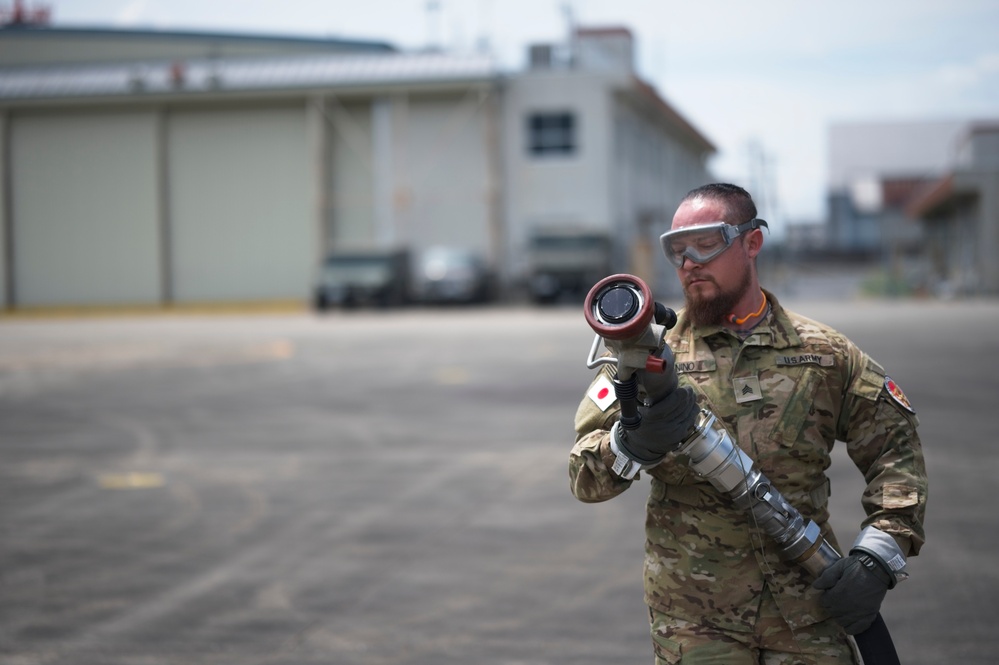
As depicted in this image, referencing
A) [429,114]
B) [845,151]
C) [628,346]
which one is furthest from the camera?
[845,151]

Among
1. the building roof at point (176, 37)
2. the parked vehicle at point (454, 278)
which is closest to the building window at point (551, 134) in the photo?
the parked vehicle at point (454, 278)

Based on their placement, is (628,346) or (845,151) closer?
(628,346)

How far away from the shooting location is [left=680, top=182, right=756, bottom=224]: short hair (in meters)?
3.33

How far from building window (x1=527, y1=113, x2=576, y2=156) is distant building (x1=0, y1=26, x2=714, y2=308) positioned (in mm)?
57

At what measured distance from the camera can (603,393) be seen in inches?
131

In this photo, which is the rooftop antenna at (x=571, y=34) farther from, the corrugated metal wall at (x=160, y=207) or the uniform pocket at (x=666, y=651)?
the uniform pocket at (x=666, y=651)

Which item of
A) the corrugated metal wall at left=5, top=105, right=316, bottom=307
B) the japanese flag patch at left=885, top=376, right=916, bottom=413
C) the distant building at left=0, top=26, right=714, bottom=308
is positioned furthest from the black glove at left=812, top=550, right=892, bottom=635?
the corrugated metal wall at left=5, top=105, right=316, bottom=307

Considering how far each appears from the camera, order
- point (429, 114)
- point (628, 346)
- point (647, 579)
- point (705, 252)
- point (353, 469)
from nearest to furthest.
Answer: point (628, 346)
point (705, 252)
point (647, 579)
point (353, 469)
point (429, 114)

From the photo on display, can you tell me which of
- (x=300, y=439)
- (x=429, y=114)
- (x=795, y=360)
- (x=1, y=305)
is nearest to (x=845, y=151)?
(x=429, y=114)

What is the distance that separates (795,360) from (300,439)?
9.57 metres

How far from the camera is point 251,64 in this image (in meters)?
48.2

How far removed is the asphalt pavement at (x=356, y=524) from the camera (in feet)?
19.5

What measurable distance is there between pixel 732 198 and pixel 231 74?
46438mm

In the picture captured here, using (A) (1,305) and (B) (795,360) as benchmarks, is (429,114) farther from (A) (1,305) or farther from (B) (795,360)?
(B) (795,360)
